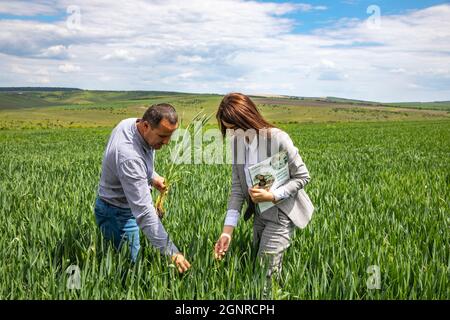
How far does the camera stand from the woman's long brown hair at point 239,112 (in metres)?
2.95

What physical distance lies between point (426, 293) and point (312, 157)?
11357 millimetres

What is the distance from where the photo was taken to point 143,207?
2912 mm

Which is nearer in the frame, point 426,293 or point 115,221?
point 426,293

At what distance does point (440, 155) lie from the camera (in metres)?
14.4

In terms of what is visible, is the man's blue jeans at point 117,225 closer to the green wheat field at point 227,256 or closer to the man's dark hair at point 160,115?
the green wheat field at point 227,256

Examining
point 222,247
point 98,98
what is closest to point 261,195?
point 222,247

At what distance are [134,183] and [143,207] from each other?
0.17 meters

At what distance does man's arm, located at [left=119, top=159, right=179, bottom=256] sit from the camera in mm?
2904

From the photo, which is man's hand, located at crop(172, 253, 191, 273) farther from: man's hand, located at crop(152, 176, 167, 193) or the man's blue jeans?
man's hand, located at crop(152, 176, 167, 193)

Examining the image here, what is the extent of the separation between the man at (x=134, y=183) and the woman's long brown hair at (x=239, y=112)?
12.7 inches

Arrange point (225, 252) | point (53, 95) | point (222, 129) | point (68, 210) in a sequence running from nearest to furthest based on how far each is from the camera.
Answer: point (222, 129), point (225, 252), point (68, 210), point (53, 95)

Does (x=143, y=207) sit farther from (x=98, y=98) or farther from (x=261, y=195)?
(x=98, y=98)
